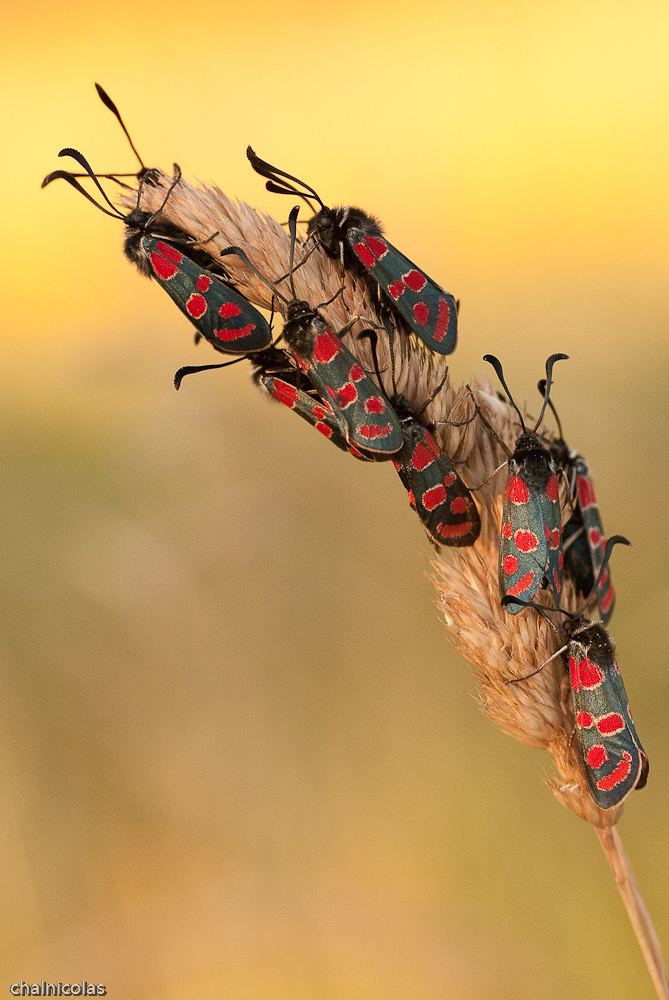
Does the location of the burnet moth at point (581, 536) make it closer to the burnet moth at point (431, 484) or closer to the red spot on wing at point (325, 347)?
the burnet moth at point (431, 484)

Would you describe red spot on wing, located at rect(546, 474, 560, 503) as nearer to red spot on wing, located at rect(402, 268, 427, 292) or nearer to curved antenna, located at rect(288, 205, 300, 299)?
red spot on wing, located at rect(402, 268, 427, 292)

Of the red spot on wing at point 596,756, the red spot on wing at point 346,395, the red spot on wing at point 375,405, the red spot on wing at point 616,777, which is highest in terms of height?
the red spot on wing at point 346,395

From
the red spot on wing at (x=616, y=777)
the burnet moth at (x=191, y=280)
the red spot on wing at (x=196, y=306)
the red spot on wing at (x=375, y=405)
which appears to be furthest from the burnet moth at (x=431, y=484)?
the red spot on wing at (x=616, y=777)

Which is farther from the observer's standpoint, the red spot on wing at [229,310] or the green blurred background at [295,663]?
the green blurred background at [295,663]

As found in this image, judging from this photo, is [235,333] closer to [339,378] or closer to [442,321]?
[339,378]

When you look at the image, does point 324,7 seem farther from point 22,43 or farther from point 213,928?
point 213,928

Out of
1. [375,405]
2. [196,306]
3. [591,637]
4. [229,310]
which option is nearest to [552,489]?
[591,637]
